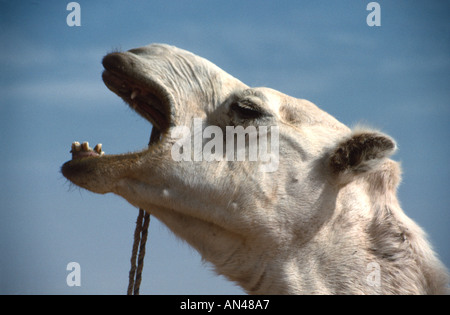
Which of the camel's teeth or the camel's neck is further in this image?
the camel's teeth

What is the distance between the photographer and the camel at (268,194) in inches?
237

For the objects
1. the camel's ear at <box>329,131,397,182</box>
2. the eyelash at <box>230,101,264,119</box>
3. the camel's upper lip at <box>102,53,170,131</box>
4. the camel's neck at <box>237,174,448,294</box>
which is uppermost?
the camel's upper lip at <box>102,53,170,131</box>

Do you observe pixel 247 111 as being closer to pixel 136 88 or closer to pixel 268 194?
pixel 268 194

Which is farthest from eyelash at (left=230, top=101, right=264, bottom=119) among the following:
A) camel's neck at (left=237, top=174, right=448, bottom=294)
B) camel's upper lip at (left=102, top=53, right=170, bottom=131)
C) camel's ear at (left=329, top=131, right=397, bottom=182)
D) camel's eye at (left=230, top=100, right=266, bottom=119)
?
camel's neck at (left=237, top=174, right=448, bottom=294)

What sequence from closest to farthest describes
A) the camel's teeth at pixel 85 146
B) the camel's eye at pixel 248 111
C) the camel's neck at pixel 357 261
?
the camel's neck at pixel 357 261, the camel's teeth at pixel 85 146, the camel's eye at pixel 248 111

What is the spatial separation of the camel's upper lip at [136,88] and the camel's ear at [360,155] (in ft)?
5.43

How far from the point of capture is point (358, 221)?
6242 mm

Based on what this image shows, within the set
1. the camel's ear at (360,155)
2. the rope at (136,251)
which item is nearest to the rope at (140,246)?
the rope at (136,251)

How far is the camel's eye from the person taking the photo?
6398 millimetres

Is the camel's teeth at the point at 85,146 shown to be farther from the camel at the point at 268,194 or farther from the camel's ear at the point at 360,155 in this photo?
the camel's ear at the point at 360,155

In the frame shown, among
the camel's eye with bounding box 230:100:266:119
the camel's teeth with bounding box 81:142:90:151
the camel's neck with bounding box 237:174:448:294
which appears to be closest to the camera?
the camel's neck with bounding box 237:174:448:294

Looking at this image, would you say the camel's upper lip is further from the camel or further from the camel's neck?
the camel's neck

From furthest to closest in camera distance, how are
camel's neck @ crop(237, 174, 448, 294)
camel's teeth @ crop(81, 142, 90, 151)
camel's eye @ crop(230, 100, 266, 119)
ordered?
camel's eye @ crop(230, 100, 266, 119), camel's teeth @ crop(81, 142, 90, 151), camel's neck @ crop(237, 174, 448, 294)
